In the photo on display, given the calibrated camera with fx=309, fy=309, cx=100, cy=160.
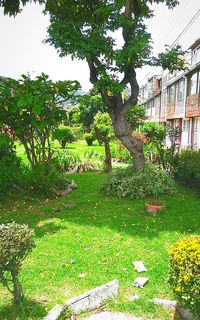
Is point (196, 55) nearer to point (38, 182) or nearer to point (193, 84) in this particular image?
point (193, 84)

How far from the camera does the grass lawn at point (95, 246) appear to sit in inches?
172

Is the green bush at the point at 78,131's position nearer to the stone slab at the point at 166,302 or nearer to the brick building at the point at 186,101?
the brick building at the point at 186,101

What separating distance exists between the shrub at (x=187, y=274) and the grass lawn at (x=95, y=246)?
0.64 m

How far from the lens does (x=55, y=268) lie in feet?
17.5

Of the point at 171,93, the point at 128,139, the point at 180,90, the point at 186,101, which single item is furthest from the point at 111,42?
the point at 171,93

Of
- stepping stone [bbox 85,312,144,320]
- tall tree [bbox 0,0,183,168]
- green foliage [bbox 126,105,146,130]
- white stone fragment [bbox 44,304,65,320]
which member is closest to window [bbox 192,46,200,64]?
green foliage [bbox 126,105,146,130]

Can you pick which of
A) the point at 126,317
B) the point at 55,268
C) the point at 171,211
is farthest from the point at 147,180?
the point at 126,317

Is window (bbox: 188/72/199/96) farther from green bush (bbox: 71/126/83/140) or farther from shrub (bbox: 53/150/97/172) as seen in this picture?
green bush (bbox: 71/126/83/140)

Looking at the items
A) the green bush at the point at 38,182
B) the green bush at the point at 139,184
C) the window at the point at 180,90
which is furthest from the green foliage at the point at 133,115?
the green bush at the point at 38,182

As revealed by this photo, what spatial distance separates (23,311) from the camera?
3938mm

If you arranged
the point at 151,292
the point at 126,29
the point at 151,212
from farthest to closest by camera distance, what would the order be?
the point at 126,29
the point at 151,212
the point at 151,292

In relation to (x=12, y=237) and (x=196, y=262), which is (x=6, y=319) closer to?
(x=12, y=237)

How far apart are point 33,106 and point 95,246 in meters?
3.84

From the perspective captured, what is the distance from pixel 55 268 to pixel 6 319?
1535 millimetres
